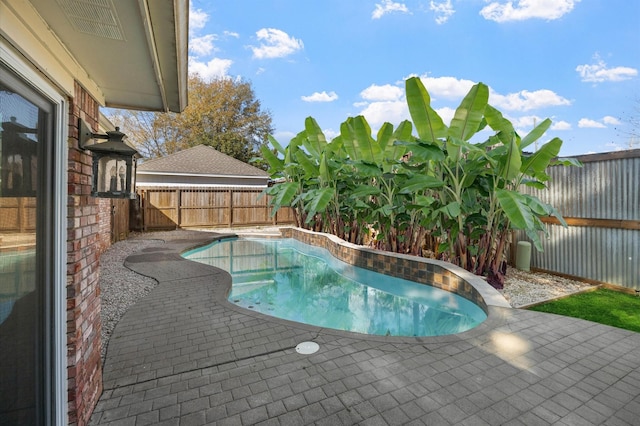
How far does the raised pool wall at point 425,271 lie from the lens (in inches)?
186

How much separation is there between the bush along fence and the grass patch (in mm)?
1049

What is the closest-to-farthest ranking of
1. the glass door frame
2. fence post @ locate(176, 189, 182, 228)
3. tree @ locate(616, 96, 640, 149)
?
Result: the glass door frame → tree @ locate(616, 96, 640, 149) → fence post @ locate(176, 189, 182, 228)

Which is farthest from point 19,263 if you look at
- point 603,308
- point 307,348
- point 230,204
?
point 230,204

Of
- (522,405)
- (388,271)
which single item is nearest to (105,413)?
(522,405)

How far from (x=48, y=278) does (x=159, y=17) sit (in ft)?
5.16

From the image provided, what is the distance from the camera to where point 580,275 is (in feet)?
20.4

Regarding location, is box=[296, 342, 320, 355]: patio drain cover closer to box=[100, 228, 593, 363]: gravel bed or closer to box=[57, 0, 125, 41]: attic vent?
box=[100, 228, 593, 363]: gravel bed

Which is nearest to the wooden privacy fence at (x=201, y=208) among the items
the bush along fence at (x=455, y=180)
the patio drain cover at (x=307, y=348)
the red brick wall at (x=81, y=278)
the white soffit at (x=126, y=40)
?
the bush along fence at (x=455, y=180)

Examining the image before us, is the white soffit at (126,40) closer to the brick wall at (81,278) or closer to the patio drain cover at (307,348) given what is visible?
the brick wall at (81,278)

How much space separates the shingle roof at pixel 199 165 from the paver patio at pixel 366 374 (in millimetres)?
14558

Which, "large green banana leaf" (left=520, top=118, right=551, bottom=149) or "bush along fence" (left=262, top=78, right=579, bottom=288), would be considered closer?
→ "bush along fence" (left=262, top=78, right=579, bottom=288)

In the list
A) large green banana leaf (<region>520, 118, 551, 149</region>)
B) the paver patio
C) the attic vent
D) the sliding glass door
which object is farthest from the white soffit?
large green banana leaf (<region>520, 118, 551, 149</region>)

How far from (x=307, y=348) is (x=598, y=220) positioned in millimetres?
6227

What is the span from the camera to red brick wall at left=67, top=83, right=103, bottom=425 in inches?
76.0
